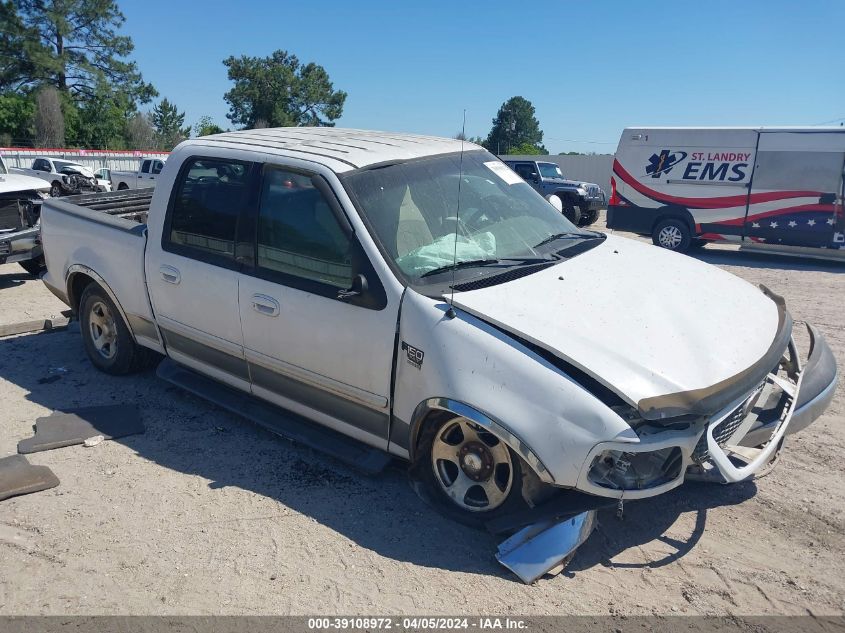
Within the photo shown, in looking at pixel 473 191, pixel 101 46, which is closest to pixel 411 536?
pixel 473 191

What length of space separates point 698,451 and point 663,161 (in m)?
12.6

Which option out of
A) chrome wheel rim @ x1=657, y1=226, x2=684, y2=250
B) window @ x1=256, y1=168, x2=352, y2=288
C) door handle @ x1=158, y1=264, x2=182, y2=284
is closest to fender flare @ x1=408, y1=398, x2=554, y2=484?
window @ x1=256, y1=168, x2=352, y2=288

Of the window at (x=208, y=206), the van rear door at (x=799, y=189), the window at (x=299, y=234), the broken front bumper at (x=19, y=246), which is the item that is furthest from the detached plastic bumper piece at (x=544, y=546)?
the van rear door at (x=799, y=189)

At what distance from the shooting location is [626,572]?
124 inches

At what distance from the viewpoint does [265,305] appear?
401 centimetres

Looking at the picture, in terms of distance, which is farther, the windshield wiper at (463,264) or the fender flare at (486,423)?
the windshield wiper at (463,264)

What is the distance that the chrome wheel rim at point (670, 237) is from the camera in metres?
14.5

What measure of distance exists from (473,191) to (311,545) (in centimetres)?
237

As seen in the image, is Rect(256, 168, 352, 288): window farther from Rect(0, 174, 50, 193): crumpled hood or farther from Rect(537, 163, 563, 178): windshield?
Rect(537, 163, 563, 178): windshield

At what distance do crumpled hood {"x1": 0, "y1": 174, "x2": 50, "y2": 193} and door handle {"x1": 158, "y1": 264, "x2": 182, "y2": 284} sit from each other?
592cm

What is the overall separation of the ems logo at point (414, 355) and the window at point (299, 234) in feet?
1.71

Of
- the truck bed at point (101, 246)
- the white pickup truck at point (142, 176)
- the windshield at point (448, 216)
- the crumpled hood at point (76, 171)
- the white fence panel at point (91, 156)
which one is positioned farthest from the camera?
the white fence panel at point (91, 156)

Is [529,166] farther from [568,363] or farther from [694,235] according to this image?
[568,363]

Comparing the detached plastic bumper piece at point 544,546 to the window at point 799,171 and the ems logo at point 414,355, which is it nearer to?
the ems logo at point 414,355
